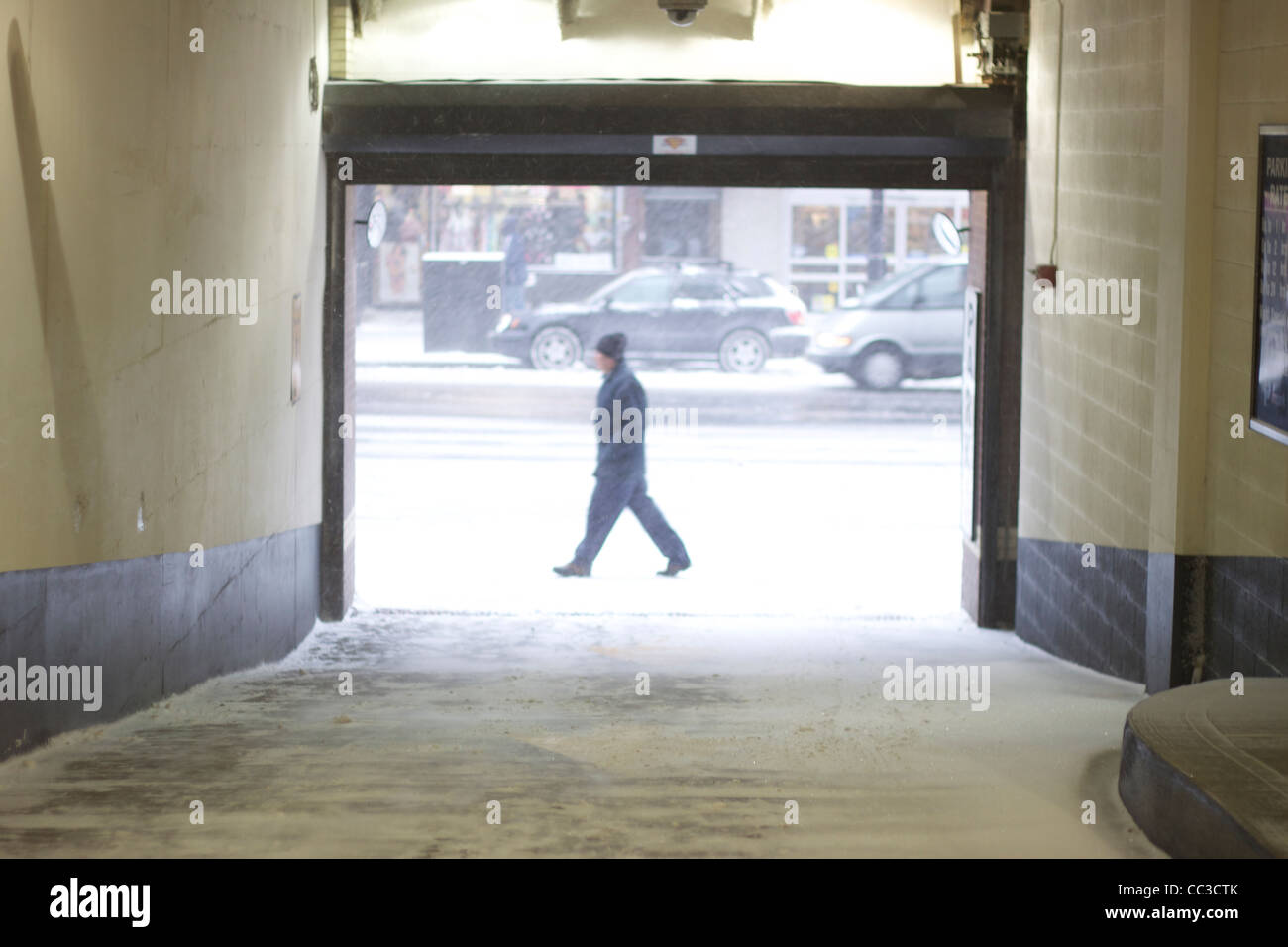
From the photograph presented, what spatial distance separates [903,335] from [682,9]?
41.9 ft

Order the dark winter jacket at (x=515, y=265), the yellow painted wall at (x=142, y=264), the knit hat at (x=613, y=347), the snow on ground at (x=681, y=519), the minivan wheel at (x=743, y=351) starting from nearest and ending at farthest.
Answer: the yellow painted wall at (x=142, y=264)
the snow on ground at (x=681, y=519)
the knit hat at (x=613, y=347)
the minivan wheel at (x=743, y=351)
the dark winter jacket at (x=515, y=265)

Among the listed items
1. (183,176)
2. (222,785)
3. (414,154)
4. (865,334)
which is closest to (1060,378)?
(414,154)

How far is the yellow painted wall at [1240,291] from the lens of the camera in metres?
5.88

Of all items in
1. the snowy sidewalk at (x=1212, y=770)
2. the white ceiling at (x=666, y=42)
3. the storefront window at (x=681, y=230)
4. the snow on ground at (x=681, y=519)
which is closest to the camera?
the snowy sidewalk at (x=1212, y=770)

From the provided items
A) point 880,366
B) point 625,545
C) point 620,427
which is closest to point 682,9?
point 620,427

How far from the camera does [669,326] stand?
22.8 meters

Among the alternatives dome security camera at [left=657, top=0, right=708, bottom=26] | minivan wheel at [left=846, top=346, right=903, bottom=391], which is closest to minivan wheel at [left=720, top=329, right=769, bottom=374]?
minivan wheel at [left=846, top=346, right=903, bottom=391]

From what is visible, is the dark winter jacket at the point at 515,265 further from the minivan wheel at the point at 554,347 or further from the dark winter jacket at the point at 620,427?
the dark winter jacket at the point at 620,427

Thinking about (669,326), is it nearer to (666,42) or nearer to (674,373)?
(674,373)

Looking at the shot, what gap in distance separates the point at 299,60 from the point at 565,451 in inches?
338

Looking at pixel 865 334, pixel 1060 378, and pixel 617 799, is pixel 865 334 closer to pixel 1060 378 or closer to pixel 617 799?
pixel 1060 378

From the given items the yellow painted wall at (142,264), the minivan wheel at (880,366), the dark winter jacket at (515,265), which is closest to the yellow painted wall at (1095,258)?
the yellow painted wall at (142,264)

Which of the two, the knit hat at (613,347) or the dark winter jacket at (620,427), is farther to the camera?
the knit hat at (613,347)

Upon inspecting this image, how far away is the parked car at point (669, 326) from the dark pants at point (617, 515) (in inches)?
424
